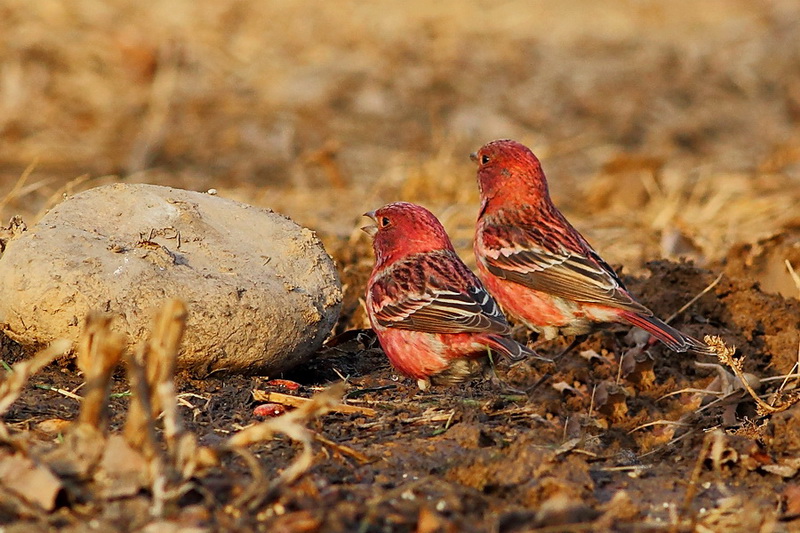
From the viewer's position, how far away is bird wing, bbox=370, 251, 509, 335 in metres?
5.46

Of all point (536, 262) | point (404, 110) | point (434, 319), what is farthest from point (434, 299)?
point (404, 110)

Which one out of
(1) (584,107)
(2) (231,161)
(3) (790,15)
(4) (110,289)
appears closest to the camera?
(4) (110,289)

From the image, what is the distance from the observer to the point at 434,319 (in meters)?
5.54

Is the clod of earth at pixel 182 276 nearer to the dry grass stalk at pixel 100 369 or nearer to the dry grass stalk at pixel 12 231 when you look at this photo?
the dry grass stalk at pixel 12 231

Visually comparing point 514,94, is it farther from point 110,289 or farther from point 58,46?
point 110,289

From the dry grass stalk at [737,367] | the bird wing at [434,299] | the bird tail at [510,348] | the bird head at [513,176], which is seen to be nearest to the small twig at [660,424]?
the dry grass stalk at [737,367]

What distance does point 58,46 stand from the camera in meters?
13.1

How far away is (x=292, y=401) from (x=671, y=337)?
2022 mm

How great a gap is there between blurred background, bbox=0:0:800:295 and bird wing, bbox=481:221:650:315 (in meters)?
2.11

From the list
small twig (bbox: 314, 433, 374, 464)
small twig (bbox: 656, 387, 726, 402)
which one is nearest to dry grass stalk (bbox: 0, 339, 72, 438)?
small twig (bbox: 314, 433, 374, 464)

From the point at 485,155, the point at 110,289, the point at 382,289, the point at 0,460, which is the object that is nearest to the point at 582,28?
the point at 485,155

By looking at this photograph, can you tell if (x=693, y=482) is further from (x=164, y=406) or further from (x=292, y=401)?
(x=164, y=406)

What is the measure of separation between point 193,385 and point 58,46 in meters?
9.02

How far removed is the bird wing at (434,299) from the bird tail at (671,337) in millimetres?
781
